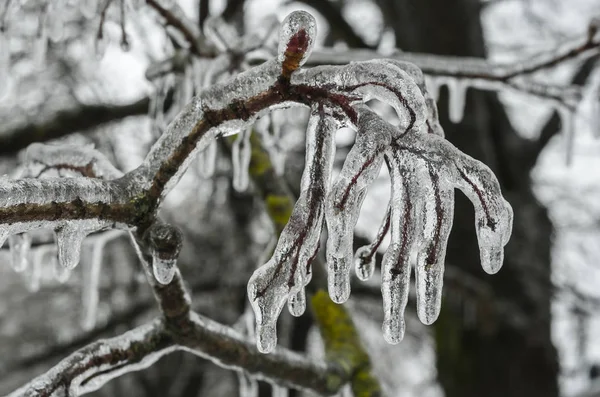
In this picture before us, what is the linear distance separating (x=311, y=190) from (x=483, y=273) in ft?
10.3

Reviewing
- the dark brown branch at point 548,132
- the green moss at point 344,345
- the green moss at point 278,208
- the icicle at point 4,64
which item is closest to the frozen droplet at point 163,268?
the green moss at point 344,345

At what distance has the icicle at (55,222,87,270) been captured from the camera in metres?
0.85

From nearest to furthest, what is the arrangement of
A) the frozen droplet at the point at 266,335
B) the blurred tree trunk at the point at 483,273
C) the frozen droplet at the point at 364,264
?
the frozen droplet at the point at 266,335 < the frozen droplet at the point at 364,264 < the blurred tree trunk at the point at 483,273

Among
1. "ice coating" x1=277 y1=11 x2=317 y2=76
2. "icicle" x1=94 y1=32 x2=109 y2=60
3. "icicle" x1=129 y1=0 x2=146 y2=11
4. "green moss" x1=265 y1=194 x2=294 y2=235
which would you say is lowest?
"green moss" x1=265 y1=194 x2=294 y2=235

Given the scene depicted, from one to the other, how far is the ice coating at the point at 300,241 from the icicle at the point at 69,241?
0.29 meters

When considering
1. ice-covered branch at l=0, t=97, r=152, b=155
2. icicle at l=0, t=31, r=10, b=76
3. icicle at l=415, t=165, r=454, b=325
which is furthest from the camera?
ice-covered branch at l=0, t=97, r=152, b=155

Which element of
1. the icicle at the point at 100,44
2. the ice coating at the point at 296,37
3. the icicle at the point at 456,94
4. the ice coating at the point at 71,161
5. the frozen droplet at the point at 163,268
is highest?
the ice coating at the point at 296,37

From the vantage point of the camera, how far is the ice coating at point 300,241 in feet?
2.40

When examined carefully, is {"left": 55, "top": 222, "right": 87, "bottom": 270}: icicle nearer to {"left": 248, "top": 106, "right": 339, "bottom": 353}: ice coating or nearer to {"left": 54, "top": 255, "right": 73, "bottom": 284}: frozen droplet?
{"left": 248, "top": 106, "right": 339, "bottom": 353}: ice coating

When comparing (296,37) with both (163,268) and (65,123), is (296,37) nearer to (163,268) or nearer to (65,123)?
(163,268)

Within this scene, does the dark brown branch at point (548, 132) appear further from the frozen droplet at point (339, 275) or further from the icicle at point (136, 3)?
the frozen droplet at point (339, 275)

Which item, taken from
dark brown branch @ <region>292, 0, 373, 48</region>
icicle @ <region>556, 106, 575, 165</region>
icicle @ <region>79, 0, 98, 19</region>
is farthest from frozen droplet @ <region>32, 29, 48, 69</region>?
dark brown branch @ <region>292, 0, 373, 48</region>

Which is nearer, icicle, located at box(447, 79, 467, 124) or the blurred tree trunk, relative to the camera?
icicle, located at box(447, 79, 467, 124)

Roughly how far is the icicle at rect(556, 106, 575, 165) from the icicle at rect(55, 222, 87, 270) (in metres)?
1.83
